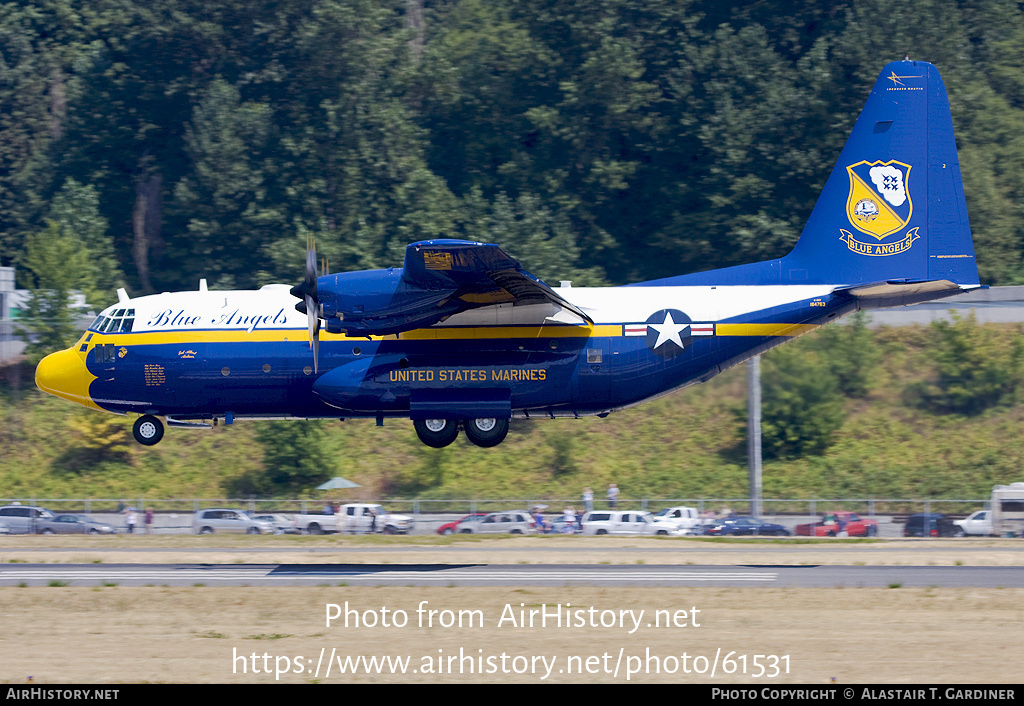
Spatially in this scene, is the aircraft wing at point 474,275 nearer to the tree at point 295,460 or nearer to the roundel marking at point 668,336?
the roundel marking at point 668,336

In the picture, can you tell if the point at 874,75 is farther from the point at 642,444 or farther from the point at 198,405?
the point at 198,405

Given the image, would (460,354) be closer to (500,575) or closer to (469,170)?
(500,575)

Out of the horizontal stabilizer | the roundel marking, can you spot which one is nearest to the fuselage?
the roundel marking

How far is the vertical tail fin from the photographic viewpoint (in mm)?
29938

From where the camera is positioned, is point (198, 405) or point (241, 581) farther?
point (198, 405)

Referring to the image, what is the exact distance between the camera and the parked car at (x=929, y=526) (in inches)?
1545

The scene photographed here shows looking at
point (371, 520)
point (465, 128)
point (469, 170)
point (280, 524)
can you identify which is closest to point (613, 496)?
point (371, 520)

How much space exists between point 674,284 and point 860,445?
19721 mm

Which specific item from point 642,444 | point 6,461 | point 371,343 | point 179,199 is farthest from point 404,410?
point 179,199

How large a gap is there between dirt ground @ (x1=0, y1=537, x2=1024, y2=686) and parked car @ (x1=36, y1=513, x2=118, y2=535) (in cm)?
1418

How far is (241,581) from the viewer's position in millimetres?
27656

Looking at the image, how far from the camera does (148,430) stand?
101ft

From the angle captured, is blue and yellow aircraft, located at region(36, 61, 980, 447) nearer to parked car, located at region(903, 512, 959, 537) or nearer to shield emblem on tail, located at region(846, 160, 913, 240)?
shield emblem on tail, located at region(846, 160, 913, 240)

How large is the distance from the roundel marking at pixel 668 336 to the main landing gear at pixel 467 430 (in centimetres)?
414
